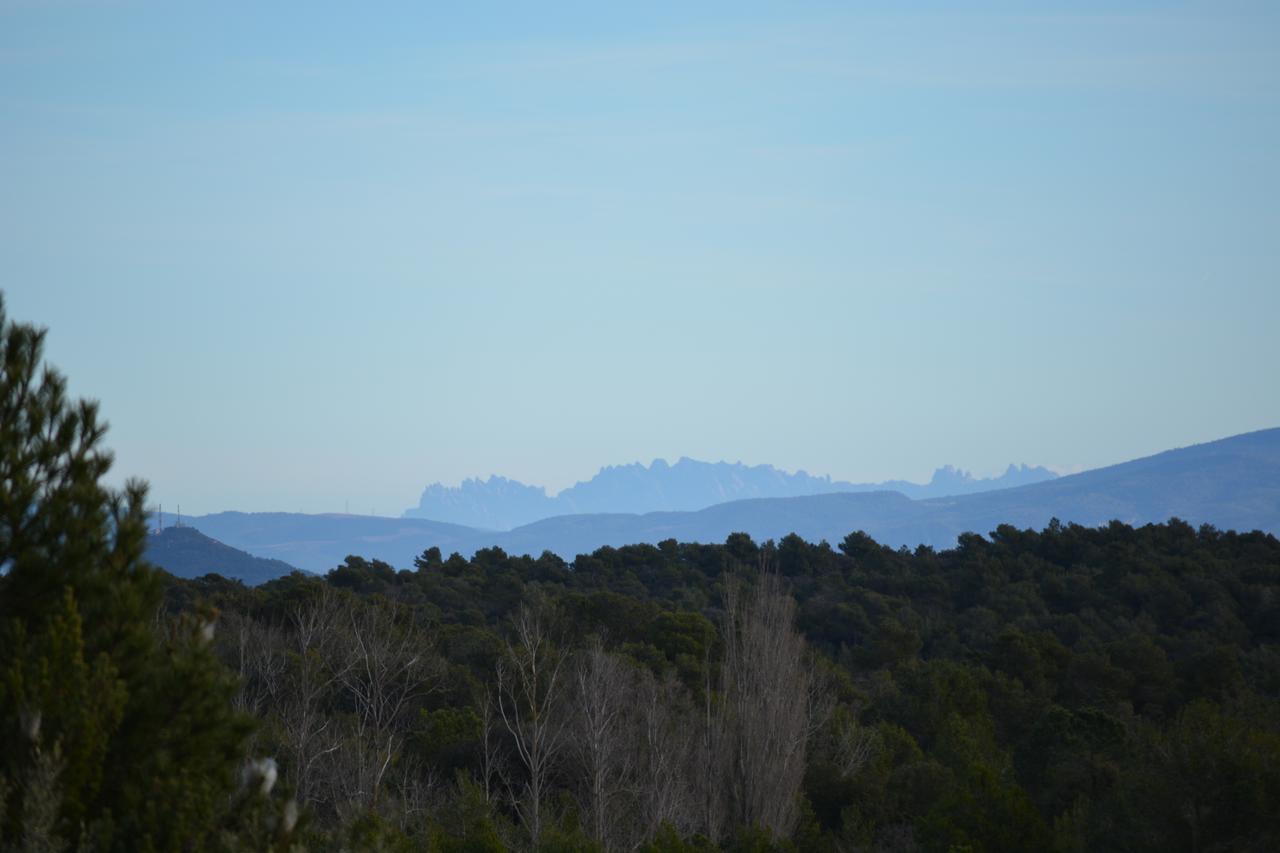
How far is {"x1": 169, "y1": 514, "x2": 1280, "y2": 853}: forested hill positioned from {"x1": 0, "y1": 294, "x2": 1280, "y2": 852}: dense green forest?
0.07m

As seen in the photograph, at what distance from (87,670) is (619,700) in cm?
1652

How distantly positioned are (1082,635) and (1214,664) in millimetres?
4880

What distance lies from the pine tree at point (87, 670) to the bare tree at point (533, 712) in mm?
12156

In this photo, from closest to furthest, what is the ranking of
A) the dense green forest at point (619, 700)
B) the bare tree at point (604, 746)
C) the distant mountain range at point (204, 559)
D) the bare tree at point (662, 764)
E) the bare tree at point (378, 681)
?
the dense green forest at point (619, 700) → the bare tree at point (604, 746) → the bare tree at point (662, 764) → the bare tree at point (378, 681) → the distant mountain range at point (204, 559)

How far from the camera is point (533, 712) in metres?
19.8

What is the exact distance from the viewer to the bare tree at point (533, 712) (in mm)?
18922

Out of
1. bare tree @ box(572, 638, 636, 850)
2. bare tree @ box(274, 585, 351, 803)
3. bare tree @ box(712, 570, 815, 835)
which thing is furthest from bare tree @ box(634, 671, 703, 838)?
bare tree @ box(274, 585, 351, 803)

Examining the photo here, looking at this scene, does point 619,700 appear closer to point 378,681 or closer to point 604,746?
point 604,746

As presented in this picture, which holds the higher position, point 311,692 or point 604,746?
point 311,692

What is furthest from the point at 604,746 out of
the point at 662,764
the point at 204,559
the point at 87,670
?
the point at 204,559

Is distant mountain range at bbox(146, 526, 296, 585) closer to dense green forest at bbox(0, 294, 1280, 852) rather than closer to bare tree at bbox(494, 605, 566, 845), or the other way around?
dense green forest at bbox(0, 294, 1280, 852)

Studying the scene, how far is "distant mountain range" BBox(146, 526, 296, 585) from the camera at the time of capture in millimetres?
79250

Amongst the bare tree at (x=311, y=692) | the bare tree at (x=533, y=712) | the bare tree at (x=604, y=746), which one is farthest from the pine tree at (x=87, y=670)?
the bare tree at (x=604, y=746)

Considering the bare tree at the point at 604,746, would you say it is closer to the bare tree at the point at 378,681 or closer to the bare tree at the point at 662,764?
the bare tree at the point at 662,764
